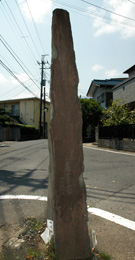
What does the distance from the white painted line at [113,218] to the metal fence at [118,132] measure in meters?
10.0

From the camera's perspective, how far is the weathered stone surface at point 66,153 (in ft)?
8.39

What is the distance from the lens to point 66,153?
8.66 ft

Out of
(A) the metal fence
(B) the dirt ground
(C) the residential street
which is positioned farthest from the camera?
(A) the metal fence

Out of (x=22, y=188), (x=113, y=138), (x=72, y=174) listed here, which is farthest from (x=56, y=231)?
(x=113, y=138)

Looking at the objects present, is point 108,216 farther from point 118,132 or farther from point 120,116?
point 120,116

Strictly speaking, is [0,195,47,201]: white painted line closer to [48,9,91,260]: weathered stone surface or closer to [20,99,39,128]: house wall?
[48,9,91,260]: weathered stone surface

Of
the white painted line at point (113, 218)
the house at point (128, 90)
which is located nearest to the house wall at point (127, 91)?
the house at point (128, 90)

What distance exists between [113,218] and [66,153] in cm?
181

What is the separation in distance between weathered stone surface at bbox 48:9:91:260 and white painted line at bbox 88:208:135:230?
110cm

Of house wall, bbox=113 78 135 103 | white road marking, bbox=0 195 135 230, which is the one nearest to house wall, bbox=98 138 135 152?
house wall, bbox=113 78 135 103

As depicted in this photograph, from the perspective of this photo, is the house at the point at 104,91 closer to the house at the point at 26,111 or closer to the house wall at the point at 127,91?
the house wall at the point at 127,91

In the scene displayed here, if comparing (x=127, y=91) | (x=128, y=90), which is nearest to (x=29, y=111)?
(x=127, y=91)

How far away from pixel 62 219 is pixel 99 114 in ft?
91.1

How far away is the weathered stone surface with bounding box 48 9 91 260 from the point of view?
2.56 metres
